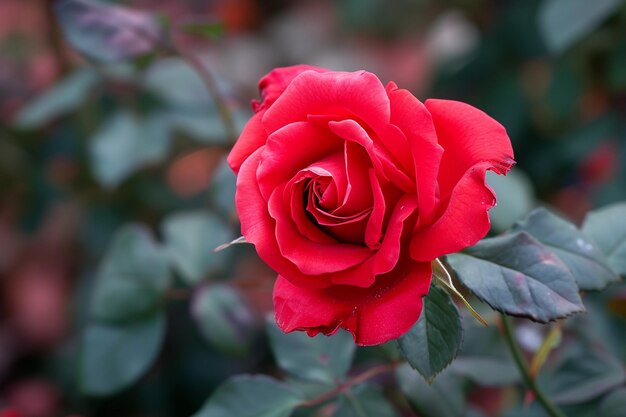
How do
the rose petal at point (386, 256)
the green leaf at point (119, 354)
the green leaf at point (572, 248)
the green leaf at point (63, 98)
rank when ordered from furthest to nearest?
1. the green leaf at point (63, 98)
2. the green leaf at point (119, 354)
3. the green leaf at point (572, 248)
4. the rose petal at point (386, 256)

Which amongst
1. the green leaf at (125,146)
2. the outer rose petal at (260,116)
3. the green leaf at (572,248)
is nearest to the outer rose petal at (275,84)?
the outer rose petal at (260,116)

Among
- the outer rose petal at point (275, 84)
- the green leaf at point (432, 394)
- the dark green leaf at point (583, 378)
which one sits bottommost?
the dark green leaf at point (583, 378)

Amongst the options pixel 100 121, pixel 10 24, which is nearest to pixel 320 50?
pixel 10 24

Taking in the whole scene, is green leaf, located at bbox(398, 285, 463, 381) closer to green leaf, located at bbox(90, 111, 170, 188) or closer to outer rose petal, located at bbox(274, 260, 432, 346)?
outer rose petal, located at bbox(274, 260, 432, 346)

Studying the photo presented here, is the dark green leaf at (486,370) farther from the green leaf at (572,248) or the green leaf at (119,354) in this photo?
the green leaf at (119,354)

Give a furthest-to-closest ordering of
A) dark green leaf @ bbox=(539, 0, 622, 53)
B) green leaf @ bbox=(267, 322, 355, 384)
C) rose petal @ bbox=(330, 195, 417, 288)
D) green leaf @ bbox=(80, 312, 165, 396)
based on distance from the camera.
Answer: dark green leaf @ bbox=(539, 0, 622, 53)
green leaf @ bbox=(80, 312, 165, 396)
green leaf @ bbox=(267, 322, 355, 384)
rose petal @ bbox=(330, 195, 417, 288)

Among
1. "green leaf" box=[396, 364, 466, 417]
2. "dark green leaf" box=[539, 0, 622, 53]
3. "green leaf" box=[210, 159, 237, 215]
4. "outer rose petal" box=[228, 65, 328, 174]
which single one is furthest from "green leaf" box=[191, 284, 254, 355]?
"dark green leaf" box=[539, 0, 622, 53]
